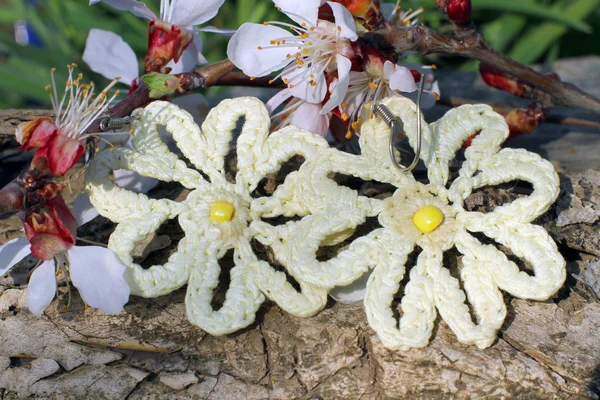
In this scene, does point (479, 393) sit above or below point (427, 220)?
below

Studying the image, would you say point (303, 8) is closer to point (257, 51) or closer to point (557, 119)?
point (257, 51)

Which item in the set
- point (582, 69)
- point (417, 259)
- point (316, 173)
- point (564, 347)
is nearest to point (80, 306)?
point (316, 173)

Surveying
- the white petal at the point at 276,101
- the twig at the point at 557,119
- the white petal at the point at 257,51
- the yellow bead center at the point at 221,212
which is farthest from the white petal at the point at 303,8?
the twig at the point at 557,119

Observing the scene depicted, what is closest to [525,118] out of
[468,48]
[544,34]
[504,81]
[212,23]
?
[504,81]

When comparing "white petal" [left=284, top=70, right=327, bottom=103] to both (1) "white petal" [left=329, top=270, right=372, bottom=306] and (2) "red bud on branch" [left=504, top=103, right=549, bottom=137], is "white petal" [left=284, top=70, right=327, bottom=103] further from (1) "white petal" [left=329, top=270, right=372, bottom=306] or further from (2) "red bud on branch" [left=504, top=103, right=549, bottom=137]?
(2) "red bud on branch" [left=504, top=103, right=549, bottom=137]

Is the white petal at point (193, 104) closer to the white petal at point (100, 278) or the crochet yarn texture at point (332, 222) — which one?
the crochet yarn texture at point (332, 222)

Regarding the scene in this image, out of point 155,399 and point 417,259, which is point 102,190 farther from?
point 417,259

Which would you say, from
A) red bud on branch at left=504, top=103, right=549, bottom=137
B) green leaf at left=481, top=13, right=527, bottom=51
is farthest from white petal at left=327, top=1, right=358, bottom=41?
green leaf at left=481, top=13, right=527, bottom=51
